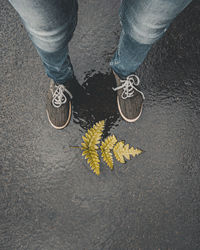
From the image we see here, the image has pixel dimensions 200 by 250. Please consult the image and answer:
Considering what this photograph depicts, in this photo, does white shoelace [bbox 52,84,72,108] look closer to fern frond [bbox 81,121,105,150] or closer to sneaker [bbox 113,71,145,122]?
fern frond [bbox 81,121,105,150]

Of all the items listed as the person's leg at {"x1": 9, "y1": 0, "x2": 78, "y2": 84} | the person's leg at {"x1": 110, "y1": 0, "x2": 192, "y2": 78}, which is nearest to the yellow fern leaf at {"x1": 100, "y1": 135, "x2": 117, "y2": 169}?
the person's leg at {"x1": 110, "y1": 0, "x2": 192, "y2": 78}

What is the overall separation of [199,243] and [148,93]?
5.12ft

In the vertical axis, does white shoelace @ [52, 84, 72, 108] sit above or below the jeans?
below

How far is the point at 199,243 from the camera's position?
1.95m

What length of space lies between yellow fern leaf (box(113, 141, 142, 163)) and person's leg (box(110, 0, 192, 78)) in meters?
0.78

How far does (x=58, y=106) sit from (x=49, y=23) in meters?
1.00

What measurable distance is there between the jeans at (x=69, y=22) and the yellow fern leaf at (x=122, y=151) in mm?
841

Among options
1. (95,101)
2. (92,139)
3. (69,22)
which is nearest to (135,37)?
(69,22)

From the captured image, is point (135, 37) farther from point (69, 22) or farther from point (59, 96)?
point (59, 96)

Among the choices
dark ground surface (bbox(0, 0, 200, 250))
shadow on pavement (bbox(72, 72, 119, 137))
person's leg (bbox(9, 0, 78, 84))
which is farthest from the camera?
shadow on pavement (bbox(72, 72, 119, 137))

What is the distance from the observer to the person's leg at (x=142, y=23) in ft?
3.36

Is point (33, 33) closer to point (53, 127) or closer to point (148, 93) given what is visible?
point (53, 127)

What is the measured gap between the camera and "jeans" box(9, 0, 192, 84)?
1008mm

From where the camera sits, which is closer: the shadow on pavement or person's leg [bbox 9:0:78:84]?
person's leg [bbox 9:0:78:84]
